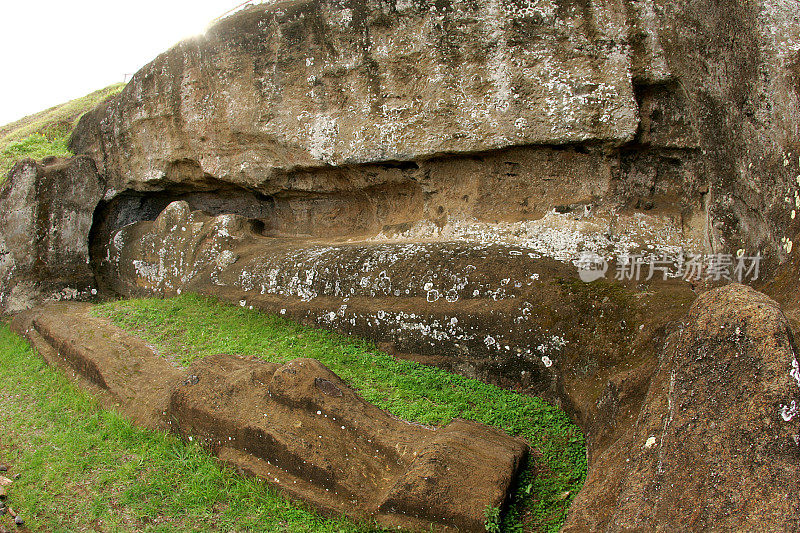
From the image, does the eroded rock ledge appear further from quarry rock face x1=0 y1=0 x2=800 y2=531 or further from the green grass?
quarry rock face x1=0 y1=0 x2=800 y2=531

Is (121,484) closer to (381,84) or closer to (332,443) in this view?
(332,443)

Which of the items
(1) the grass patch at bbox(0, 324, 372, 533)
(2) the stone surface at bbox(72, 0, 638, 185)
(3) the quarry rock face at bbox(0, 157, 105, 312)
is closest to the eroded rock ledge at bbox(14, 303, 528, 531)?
(1) the grass patch at bbox(0, 324, 372, 533)

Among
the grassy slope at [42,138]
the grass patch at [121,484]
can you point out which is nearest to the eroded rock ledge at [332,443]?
the grass patch at [121,484]

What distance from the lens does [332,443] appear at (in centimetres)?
378

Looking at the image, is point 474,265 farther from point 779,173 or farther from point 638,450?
point 638,450

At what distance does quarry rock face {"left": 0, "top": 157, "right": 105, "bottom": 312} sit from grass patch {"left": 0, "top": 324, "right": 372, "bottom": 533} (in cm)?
372

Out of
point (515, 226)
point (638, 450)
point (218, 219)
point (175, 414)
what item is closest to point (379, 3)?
point (515, 226)

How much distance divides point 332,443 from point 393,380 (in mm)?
1347

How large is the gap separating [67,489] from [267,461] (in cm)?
142

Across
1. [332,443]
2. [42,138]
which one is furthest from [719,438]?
[42,138]

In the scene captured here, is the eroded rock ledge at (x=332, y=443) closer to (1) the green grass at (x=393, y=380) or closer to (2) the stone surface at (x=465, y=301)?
(1) the green grass at (x=393, y=380)

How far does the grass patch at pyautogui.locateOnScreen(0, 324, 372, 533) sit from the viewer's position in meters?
3.58

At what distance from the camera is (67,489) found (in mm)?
3998

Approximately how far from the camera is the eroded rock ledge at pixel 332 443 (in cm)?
334
